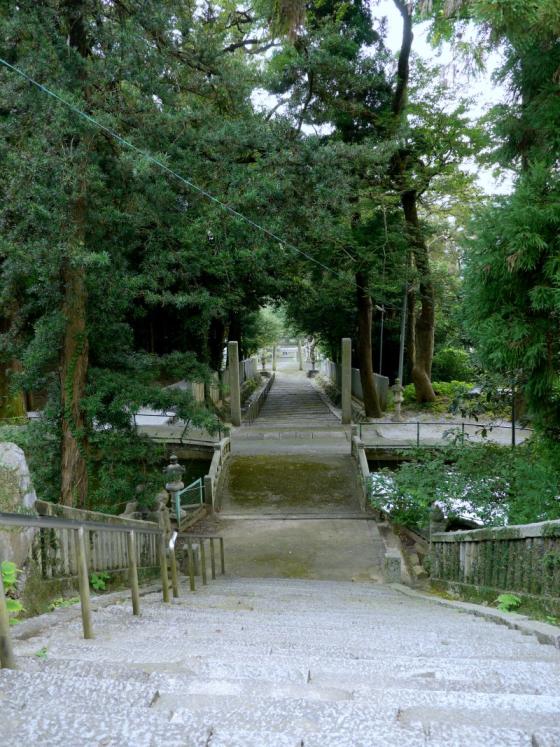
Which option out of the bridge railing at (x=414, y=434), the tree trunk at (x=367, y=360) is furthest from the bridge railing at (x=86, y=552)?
the tree trunk at (x=367, y=360)

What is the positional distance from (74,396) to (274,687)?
751 centimetres

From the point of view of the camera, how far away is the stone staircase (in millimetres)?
1593

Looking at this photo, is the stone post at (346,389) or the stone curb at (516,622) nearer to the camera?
the stone curb at (516,622)

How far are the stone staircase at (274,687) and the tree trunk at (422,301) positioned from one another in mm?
14759

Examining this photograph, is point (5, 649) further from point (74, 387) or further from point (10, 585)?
point (74, 387)

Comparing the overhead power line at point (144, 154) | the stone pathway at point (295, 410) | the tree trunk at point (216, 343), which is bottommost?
the stone pathway at point (295, 410)

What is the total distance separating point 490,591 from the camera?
5762 millimetres

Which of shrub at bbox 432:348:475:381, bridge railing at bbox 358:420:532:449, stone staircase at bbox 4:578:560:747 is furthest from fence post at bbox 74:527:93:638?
shrub at bbox 432:348:475:381

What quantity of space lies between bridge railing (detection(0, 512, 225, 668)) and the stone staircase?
0.20m

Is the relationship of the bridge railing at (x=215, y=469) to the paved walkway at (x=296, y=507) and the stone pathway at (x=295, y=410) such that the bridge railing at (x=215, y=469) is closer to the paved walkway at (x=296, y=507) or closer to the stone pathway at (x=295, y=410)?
the paved walkway at (x=296, y=507)

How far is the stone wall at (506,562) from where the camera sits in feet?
15.3

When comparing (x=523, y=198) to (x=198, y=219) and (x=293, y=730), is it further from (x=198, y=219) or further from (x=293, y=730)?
(x=198, y=219)

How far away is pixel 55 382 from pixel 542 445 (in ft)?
24.3

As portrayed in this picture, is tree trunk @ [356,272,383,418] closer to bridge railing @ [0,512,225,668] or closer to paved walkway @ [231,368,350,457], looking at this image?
paved walkway @ [231,368,350,457]
